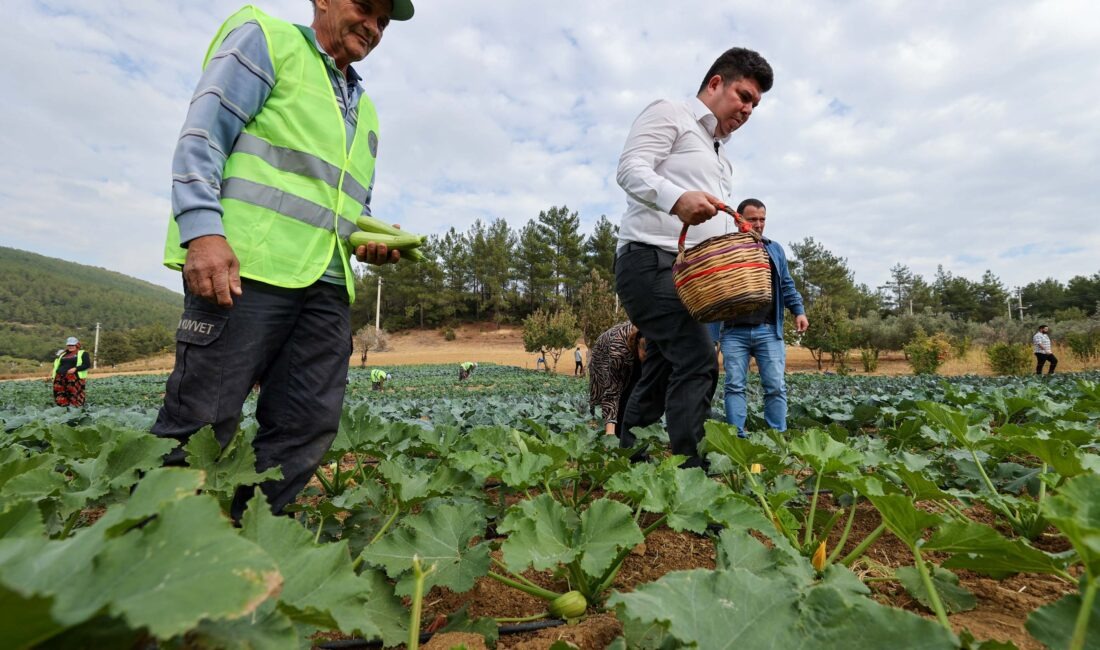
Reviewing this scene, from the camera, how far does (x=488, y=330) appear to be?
186 feet

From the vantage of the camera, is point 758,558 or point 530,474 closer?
point 758,558

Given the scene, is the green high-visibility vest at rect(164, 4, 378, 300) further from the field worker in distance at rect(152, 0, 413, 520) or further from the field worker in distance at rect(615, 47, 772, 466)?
the field worker in distance at rect(615, 47, 772, 466)

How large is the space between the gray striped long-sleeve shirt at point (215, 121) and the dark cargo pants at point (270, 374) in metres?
0.24

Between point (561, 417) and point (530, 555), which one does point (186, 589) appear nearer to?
point (530, 555)

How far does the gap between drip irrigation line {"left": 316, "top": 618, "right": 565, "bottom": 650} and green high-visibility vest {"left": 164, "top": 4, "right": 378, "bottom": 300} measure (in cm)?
105

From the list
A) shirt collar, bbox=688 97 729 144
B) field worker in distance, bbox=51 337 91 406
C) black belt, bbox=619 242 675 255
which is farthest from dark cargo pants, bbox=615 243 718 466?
field worker in distance, bbox=51 337 91 406

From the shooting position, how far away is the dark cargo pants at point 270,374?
1.62 metres

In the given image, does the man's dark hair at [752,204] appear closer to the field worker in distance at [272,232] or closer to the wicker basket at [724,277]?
the wicker basket at [724,277]

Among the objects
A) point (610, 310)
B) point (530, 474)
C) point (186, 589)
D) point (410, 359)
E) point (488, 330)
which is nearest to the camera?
point (186, 589)

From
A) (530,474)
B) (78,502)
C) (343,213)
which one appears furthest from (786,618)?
(343,213)

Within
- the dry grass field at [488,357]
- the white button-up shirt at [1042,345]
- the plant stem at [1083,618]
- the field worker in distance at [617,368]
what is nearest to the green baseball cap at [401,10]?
the plant stem at [1083,618]

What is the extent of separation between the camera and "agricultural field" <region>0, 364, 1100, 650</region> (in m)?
0.54

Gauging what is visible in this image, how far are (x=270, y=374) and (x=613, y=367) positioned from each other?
279cm

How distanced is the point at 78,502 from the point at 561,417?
12.4ft
